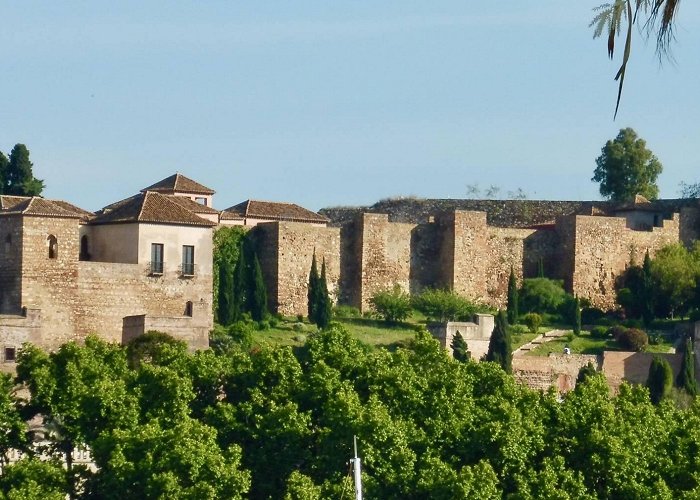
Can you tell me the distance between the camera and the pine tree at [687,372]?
46447 mm

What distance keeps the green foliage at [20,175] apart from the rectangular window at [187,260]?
737 cm

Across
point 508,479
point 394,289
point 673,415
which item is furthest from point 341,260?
point 508,479

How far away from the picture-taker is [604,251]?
189 feet

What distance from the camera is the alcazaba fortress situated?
4347 cm

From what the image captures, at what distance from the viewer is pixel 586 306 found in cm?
5603

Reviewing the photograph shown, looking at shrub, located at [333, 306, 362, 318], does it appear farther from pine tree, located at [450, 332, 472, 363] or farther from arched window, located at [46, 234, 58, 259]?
arched window, located at [46, 234, 58, 259]

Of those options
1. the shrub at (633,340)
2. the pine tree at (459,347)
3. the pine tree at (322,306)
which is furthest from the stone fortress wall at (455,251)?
the shrub at (633,340)

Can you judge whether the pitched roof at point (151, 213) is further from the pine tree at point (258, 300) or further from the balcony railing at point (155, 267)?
the pine tree at point (258, 300)

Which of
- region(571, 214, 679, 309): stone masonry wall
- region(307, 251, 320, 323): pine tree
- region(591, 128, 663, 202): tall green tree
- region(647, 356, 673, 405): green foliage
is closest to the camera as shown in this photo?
region(647, 356, 673, 405): green foliage

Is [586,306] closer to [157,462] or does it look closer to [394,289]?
[394,289]

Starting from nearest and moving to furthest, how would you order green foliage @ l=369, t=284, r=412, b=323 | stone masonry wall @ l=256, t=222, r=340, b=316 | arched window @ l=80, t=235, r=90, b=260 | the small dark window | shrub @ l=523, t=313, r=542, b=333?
1. the small dark window
2. arched window @ l=80, t=235, r=90, b=260
3. stone masonry wall @ l=256, t=222, r=340, b=316
4. shrub @ l=523, t=313, r=542, b=333
5. green foliage @ l=369, t=284, r=412, b=323

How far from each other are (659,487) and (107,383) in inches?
353

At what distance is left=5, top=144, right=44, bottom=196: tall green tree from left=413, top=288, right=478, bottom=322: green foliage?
10884mm

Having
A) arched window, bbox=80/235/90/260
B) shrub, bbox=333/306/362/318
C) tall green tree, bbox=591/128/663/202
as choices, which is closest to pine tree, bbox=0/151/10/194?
arched window, bbox=80/235/90/260
